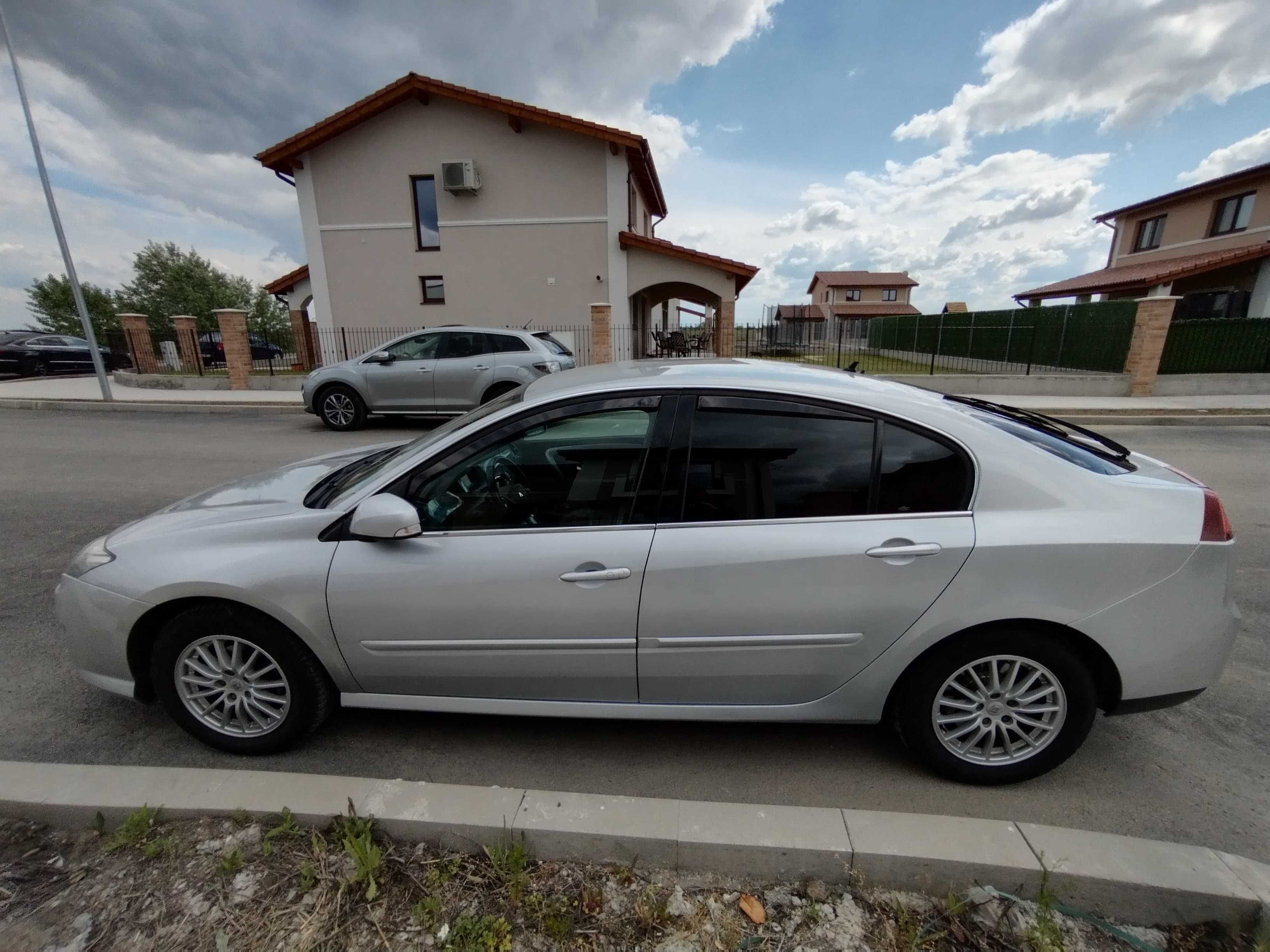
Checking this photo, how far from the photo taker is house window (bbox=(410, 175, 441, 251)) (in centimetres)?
1764

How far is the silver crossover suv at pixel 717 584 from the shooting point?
2002 millimetres

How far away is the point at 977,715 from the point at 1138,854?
533 mm

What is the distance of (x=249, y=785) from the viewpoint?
2.06 metres

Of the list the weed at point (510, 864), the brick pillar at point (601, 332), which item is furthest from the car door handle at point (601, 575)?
the brick pillar at point (601, 332)

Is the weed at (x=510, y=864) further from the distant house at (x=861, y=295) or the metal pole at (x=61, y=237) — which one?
the distant house at (x=861, y=295)

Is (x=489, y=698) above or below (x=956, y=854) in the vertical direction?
above

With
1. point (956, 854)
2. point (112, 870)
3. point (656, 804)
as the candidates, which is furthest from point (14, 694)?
point (956, 854)

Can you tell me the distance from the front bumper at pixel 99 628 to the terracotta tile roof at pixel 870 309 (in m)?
56.3

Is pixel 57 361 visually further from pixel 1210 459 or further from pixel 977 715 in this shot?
pixel 1210 459

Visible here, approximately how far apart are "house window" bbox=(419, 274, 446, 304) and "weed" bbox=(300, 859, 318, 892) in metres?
18.2

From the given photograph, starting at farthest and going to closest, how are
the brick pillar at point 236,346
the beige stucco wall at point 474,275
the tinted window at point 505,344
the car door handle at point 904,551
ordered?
the beige stucco wall at point 474,275, the brick pillar at point 236,346, the tinted window at point 505,344, the car door handle at point 904,551

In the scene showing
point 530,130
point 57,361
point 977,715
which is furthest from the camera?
point 57,361

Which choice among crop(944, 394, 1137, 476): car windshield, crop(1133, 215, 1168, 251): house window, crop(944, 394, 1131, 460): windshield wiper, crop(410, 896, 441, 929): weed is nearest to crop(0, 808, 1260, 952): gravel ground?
crop(410, 896, 441, 929): weed

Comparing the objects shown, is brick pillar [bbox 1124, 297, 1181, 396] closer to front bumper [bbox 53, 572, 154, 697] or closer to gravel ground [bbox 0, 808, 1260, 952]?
gravel ground [bbox 0, 808, 1260, 952]
